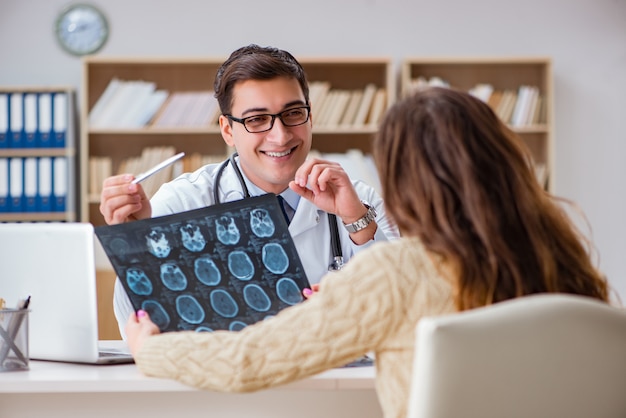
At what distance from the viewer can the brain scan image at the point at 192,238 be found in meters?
1.47

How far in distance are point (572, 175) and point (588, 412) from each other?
4165 mm

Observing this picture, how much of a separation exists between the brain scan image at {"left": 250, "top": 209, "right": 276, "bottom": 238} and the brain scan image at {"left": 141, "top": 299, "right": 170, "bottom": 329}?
21 cm

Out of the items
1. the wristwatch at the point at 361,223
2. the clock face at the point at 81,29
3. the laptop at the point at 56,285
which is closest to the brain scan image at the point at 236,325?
the laptop at the point at 56,285

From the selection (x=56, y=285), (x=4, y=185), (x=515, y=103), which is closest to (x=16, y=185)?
(x=4, y=185)

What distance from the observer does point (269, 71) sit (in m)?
2.09

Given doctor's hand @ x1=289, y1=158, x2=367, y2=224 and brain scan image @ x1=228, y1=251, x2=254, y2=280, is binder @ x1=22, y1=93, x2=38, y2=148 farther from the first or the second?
brain scan image @ x1=228, y1=251, x2=254, y2=280

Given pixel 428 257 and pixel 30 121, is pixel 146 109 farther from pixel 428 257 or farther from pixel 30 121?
pixel 428 257

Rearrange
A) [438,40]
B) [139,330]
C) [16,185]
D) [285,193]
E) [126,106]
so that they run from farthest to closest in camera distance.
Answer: [438,40] < [126,106] < [16,185] < [285,193] < [139,330]

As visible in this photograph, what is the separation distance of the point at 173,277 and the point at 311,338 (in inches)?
15.4

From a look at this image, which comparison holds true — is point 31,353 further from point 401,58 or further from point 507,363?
point 401,58

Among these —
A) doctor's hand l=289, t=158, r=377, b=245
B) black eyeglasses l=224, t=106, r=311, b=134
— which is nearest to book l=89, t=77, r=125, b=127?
black eyeglasses l=224, t=106, r=311, b=134

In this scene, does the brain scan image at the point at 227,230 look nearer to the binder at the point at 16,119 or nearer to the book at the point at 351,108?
the book at the point at 351,108

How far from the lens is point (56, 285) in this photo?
5.19 ft

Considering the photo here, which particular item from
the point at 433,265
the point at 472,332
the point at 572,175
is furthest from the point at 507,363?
the point at 572,175
